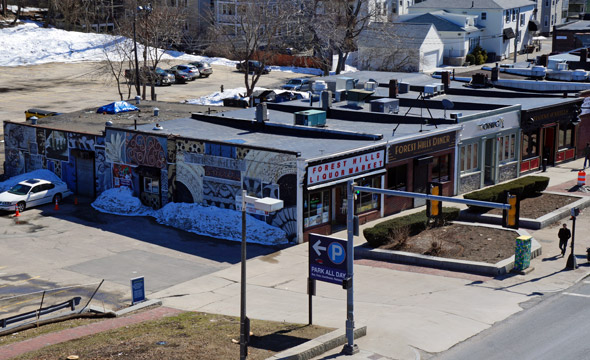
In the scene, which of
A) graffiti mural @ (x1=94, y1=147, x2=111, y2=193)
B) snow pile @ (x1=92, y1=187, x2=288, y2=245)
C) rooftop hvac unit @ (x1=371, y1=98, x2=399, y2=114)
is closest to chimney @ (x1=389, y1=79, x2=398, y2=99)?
rooftop hvac unit @ (x1=371, y1=98, x2=399, y2=114)

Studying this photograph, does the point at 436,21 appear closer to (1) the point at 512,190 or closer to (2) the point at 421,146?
(2) the point at 421,146

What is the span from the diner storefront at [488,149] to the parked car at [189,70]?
45.9 meters

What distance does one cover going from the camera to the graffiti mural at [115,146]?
44531 mm

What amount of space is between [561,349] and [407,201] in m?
20.1

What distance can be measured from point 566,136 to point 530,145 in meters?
4.74

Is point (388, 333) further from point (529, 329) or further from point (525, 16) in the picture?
point (525, 16)

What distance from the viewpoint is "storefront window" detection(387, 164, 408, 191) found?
140ft

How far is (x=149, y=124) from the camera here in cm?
4797

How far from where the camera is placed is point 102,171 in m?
46.0

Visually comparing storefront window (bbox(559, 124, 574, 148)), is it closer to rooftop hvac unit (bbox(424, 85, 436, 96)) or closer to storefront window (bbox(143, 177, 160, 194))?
rooftop hvac unit (bbox(424, 85, 436, 96))

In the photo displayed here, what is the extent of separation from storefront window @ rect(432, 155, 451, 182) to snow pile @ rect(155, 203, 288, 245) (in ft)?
36.9

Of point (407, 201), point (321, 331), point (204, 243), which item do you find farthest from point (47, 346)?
point (407, 201)

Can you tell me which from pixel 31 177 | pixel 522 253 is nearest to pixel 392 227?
pixel 522 253

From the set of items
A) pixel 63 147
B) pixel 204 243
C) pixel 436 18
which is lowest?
pixel 204 243
